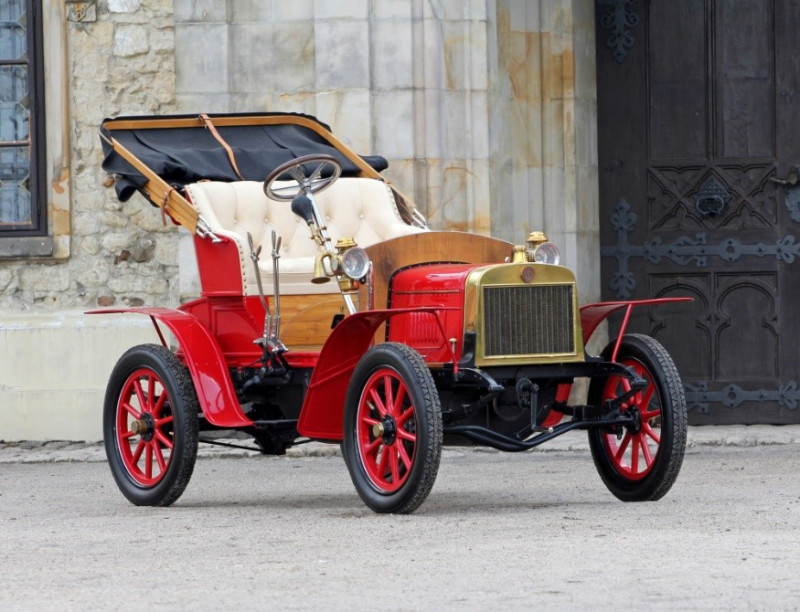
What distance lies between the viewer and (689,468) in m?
9.71

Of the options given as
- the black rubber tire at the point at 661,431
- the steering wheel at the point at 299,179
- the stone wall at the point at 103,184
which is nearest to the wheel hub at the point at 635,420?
the black rubber tire at the point at 661,431

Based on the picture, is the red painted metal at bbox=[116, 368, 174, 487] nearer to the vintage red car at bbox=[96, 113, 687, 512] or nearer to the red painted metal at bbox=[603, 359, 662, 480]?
the vintage red car at bbox=[96, 113, 687, 512]

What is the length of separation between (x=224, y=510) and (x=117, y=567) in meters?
2.00

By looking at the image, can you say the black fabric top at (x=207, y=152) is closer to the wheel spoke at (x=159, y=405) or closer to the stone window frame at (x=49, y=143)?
the wheel spoke at (x=159, y=405)

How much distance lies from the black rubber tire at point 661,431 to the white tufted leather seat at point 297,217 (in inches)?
52.1

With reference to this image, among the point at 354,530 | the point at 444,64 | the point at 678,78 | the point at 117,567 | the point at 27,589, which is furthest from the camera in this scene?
the point at 678,78

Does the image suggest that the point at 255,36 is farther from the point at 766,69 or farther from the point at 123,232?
the point at 766,69

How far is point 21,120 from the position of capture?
1196 cm

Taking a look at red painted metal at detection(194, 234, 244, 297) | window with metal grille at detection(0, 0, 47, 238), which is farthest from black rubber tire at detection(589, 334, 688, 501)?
window with metal grille at detection(0, 0, 47, 238)

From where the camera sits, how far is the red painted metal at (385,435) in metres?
7.16

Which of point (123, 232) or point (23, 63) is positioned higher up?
point (23, 63)

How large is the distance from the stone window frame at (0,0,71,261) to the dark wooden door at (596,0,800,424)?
139 inches

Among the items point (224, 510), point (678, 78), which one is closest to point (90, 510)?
point (224, 510)

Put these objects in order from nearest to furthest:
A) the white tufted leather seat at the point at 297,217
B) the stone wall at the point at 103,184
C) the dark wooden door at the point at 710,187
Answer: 1. the white tufted leather seat at the point at 297,217
2. the stone wall at the point at 103,184
3. the dark wooden door at the point at 710,187
